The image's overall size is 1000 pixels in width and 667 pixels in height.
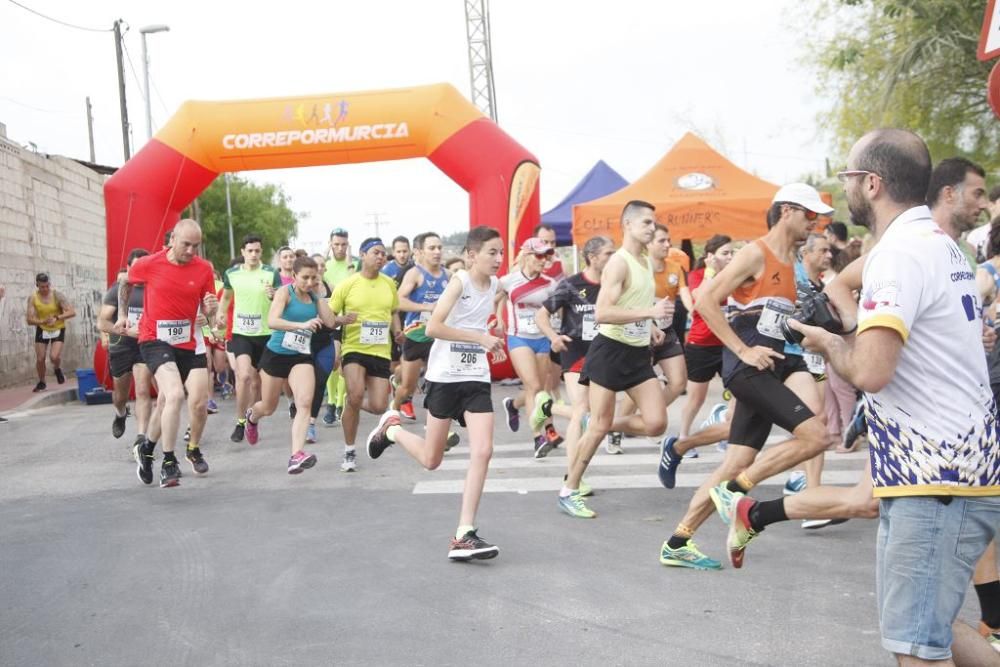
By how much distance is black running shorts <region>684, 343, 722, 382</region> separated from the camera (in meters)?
9.07

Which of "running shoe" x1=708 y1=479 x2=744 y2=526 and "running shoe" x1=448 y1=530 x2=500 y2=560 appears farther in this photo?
"running shoe" x1=448 y1=530 x2=500 y2=560

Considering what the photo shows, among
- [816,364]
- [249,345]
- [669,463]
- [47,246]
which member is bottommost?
[669,463]

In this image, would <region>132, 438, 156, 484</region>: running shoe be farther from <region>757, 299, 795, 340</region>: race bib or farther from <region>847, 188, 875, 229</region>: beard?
<region>847, 188, 875, 229</region>: beard

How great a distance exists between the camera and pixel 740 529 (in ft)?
13.5

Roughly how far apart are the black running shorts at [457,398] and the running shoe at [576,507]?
1041mm

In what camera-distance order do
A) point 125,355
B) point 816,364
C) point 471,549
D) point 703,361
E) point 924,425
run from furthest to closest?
1. point 125,355
2. point 703,361
3. point 816,364
4. point 471,549
5. point 924,425

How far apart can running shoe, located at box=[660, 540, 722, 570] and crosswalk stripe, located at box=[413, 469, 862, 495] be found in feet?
7.09

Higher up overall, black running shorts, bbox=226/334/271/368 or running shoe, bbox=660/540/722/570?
black running shorts, bbox=226/334/271/368

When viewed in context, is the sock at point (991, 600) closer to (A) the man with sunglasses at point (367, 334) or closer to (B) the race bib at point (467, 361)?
(B) the race bib at point (467, 361)

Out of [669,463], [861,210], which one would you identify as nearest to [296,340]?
[669,463]

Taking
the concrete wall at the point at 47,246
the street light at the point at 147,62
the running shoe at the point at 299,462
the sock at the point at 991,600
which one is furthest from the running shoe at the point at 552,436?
the street light at the point at 147,62

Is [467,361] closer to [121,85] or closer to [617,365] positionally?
[617,365]

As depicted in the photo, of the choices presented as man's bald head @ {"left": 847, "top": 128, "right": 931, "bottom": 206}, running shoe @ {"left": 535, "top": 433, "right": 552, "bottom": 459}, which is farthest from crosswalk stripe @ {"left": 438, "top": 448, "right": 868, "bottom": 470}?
man's bald head @ {"left": 847, "top": 128, "right": 931, "bottom": 206}

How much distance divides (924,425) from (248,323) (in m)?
8.97
